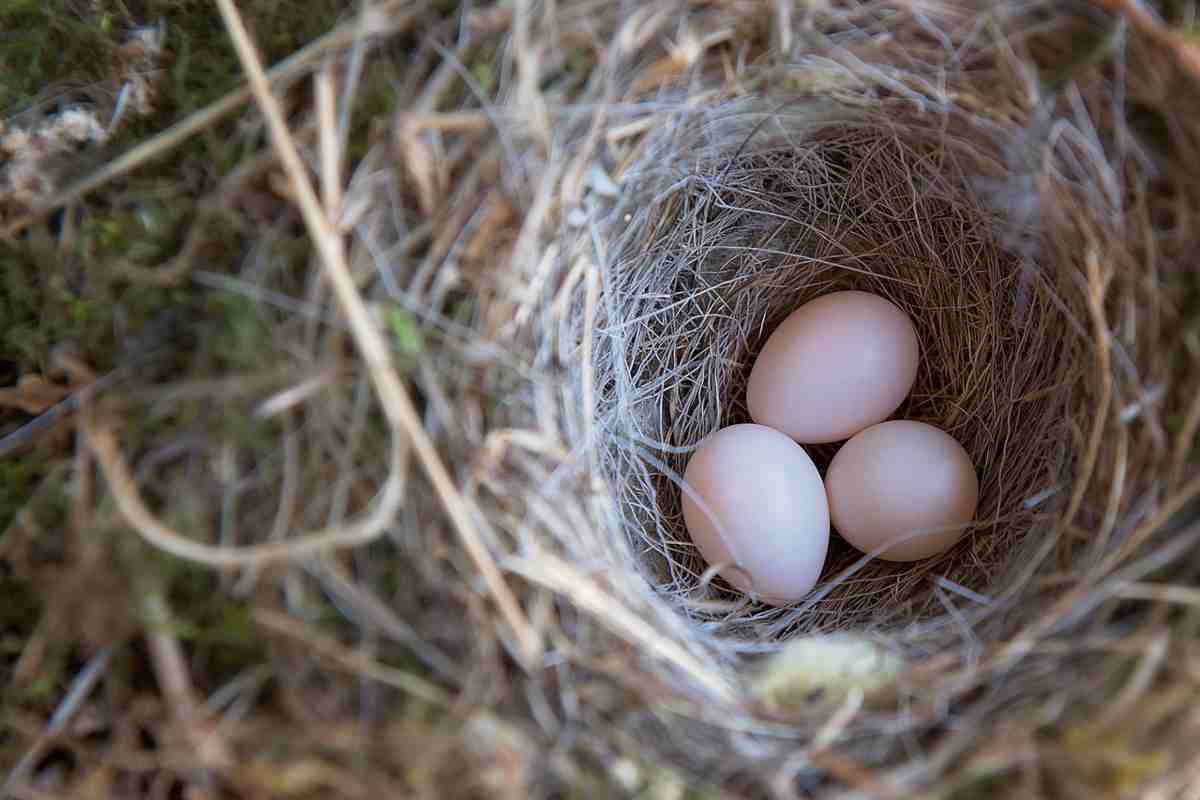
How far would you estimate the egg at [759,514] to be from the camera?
3.71 ft

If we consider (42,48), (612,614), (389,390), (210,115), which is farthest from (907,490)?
(42,48)

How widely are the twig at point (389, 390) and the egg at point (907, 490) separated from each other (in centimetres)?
59

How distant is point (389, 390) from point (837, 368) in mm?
689

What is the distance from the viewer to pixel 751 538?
1.13 meters

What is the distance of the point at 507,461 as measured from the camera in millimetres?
851

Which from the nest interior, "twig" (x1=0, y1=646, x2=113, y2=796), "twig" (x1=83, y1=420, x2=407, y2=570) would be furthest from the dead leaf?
the nest interior

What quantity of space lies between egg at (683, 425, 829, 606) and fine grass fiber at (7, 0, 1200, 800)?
142 mm

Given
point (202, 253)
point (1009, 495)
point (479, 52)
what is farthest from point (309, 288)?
point (1009, 495)

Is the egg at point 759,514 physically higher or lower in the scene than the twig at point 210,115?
lower

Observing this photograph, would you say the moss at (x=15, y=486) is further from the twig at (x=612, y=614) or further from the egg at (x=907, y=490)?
the egg at (x=907, y=490)

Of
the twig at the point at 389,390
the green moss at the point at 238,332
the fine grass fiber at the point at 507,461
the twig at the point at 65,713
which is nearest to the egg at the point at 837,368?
the fine grass fiber at the point at 507,461

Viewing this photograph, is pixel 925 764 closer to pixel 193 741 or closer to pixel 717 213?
pixel 193 741

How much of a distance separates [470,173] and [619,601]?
43 cm

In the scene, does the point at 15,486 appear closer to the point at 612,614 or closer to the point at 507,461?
the point at 507,461
